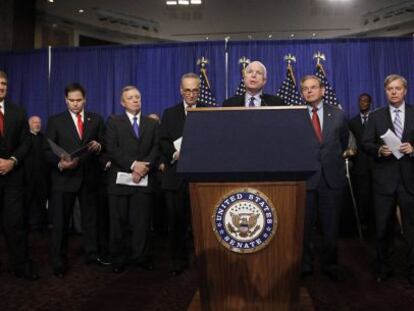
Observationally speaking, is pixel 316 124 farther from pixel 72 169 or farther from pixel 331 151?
pixel 72 169

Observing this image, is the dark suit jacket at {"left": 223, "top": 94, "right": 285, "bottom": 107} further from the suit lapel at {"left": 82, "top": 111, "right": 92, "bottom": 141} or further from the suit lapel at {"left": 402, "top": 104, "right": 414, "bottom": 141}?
the suit lapel at {"left": 82, "top": 111, "right": 92, "bottom": 141}

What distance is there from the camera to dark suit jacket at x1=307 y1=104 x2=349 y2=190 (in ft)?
10.7

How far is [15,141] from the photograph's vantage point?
3.33 meters

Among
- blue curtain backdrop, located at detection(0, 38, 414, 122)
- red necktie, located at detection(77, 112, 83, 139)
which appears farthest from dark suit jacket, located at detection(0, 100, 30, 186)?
blue curtain backdrop, located at detection(0, 38, 414, 122)

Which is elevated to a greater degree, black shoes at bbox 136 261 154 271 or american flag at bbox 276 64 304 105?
american flag at bbox 276 64 304 105

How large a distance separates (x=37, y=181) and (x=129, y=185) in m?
2.96

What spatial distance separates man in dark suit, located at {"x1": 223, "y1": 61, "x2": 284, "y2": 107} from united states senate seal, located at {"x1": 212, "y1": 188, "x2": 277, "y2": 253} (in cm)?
133

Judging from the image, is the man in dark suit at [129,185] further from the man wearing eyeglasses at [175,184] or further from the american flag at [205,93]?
the american flag at [205,93]

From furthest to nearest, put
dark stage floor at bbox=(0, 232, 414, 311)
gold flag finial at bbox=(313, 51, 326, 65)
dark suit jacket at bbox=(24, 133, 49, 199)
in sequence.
→ 1. gold flag finial at bbox=(313, 51, 326, 65)
2. dark suit jacket at bbox=(24, 133, 49, 199)
3. dark stage floor at bbox=(0, 232, 414, 311)

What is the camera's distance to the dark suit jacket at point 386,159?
3.11 metres

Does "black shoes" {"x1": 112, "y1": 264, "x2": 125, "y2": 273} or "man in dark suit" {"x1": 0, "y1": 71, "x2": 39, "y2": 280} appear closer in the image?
"man in dark suit" {"x1": 0, "y1": 71, "x2": 39, "y2": 280}

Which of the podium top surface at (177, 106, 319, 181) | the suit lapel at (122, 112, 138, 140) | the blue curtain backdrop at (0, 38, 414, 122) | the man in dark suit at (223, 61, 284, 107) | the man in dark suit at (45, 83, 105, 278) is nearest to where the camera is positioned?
the podium top surface at (177, 106, 319, 181)

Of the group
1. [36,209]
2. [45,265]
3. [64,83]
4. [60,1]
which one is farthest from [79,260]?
[60,1]

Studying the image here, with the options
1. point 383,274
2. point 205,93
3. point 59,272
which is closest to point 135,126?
point 59,272
